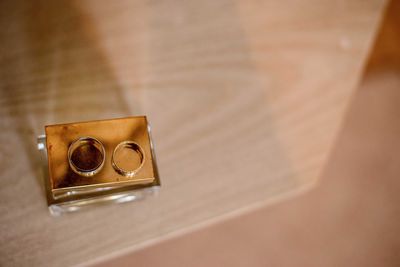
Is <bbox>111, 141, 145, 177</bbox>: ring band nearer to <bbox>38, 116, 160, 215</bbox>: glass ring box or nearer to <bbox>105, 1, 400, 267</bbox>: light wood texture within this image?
<bbox>38, 116, 160, 215</bbox>: glass ring box

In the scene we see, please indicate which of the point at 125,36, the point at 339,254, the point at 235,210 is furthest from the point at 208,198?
the point at 339,254

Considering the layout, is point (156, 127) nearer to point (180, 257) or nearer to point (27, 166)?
point (27, 166)

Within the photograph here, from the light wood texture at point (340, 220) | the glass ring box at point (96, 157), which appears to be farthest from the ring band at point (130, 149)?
the light wood texture at point (340, 220)

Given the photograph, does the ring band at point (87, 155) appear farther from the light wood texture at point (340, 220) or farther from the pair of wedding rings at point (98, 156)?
the light wood texture at point (340, 220)

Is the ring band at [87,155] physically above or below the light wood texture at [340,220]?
above

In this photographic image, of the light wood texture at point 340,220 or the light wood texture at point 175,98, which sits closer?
the light wood texture at point 175,98

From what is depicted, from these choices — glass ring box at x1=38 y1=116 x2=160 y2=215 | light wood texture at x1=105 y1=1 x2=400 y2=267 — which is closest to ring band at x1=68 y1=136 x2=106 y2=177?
glass ring box at x1=38 y1=116 x2=160 y2=215

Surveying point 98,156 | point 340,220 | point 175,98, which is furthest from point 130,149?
point 340,220

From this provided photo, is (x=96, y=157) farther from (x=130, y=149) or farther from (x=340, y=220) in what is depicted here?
(x=340, y=220)

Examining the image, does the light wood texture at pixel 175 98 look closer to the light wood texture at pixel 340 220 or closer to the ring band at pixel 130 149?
the ring band at pixel 130 149
